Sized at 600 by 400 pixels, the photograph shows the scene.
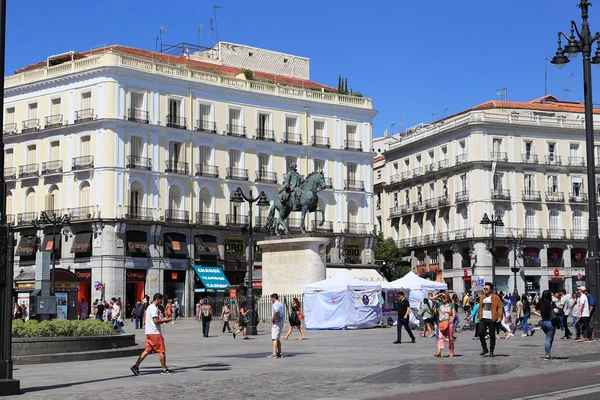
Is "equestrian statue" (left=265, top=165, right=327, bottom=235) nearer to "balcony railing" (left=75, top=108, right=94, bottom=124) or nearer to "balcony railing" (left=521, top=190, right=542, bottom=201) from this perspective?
"balcony railing" (left=75, top=108, right=94, bottom=124)

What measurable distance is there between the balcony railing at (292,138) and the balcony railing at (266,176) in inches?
117

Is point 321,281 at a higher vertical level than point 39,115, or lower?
lower

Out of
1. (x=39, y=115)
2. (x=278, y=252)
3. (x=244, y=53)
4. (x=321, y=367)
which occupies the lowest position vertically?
(x=321, y=367)

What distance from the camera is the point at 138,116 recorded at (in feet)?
227

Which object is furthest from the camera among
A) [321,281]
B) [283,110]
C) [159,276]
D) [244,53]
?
[244,53]

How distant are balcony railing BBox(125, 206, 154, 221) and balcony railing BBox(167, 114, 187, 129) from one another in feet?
20.8

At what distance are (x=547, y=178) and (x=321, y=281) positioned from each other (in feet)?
168

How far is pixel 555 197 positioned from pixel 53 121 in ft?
142

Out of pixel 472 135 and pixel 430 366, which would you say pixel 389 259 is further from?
pixel 430 366

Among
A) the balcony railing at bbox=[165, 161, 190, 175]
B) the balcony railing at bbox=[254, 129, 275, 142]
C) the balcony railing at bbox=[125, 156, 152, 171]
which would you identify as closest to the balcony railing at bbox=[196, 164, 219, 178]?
the balcony railing at bbox=[165, 161, 190, 175]

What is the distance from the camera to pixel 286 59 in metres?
88.8

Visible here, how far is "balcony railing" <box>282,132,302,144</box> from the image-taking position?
77625mm

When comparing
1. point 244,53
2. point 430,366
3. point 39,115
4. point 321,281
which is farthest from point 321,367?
point 244,53

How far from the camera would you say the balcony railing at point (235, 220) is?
2881 inches
